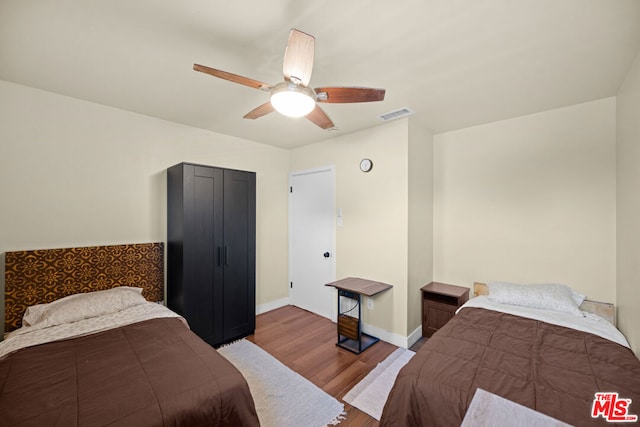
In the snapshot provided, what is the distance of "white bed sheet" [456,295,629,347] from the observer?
197cm

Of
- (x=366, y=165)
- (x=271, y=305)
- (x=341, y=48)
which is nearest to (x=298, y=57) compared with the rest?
(x=341, y=48)

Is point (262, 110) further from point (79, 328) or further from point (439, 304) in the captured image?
point (439, 304)

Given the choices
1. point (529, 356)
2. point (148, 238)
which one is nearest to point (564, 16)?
point (529, 356)

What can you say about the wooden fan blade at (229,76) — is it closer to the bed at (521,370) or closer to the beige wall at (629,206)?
the bed at (521,370)

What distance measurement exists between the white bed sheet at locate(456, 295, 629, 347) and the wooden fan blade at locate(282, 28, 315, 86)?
2.57 m

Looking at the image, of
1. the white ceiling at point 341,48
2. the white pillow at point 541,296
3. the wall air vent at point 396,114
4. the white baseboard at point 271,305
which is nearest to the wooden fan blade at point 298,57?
the white ceiling at point 341,48

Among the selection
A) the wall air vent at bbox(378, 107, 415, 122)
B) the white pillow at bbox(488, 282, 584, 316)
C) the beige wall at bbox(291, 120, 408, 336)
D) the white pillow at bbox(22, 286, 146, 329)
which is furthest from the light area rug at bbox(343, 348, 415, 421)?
the wall air vent at bbox(378, 107, 415, 122)

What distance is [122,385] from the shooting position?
1.38 meters

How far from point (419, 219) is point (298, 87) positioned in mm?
2328

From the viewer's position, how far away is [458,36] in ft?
5.43

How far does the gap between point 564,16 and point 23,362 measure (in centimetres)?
375

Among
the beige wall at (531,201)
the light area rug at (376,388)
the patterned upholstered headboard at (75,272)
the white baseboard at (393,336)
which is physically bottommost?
the light area rug at (376,388)

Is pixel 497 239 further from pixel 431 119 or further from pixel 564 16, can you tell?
pixel 564 16

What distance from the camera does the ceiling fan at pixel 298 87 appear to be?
1.34m
